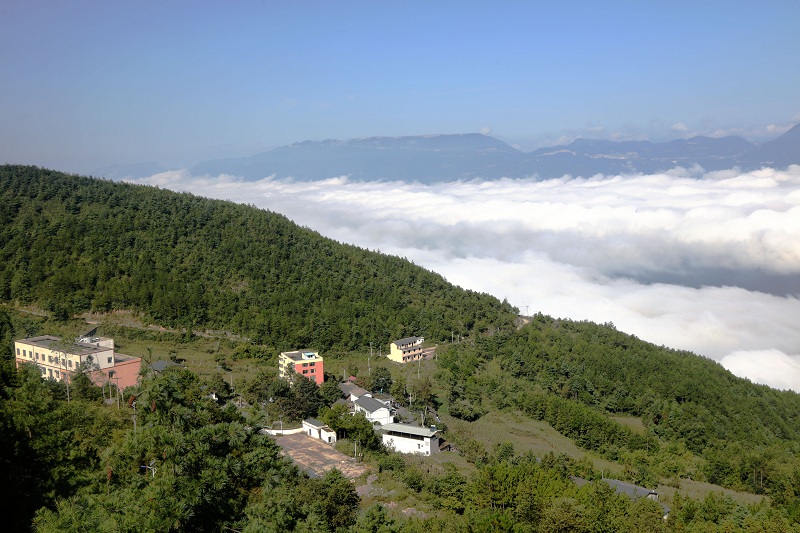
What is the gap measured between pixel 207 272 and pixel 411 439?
22725mm

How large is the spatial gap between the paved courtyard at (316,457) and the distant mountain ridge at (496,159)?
140 m

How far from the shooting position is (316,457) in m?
20.5

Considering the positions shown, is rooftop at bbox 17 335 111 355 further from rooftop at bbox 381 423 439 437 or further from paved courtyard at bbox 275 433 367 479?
rooftop at bbox 381 423 439 437

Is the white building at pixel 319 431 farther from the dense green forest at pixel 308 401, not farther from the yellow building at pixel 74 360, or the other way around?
the yellow building at pixel 74 360

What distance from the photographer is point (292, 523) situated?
8.41 meters

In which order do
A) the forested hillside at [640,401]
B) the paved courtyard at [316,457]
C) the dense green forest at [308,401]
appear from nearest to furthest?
the dense green forest at [308,401] < the paved courtyard at [316,457] < the forested hillside at [640,401]

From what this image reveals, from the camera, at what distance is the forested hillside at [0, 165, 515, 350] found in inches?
1401

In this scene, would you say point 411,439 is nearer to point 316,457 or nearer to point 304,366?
point 316,457

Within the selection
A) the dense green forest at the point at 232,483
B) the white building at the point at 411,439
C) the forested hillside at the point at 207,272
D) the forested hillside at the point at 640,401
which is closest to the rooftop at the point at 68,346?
the dense green forest at the point at 232,483

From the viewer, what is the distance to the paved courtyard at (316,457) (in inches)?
757

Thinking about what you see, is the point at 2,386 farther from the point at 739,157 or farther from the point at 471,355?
the point at 739,157

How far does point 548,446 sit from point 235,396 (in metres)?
14.4

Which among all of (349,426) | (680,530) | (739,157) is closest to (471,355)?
(349,426)

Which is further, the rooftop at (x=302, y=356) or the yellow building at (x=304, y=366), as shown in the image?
the rooftop at (x=302, y=356)
